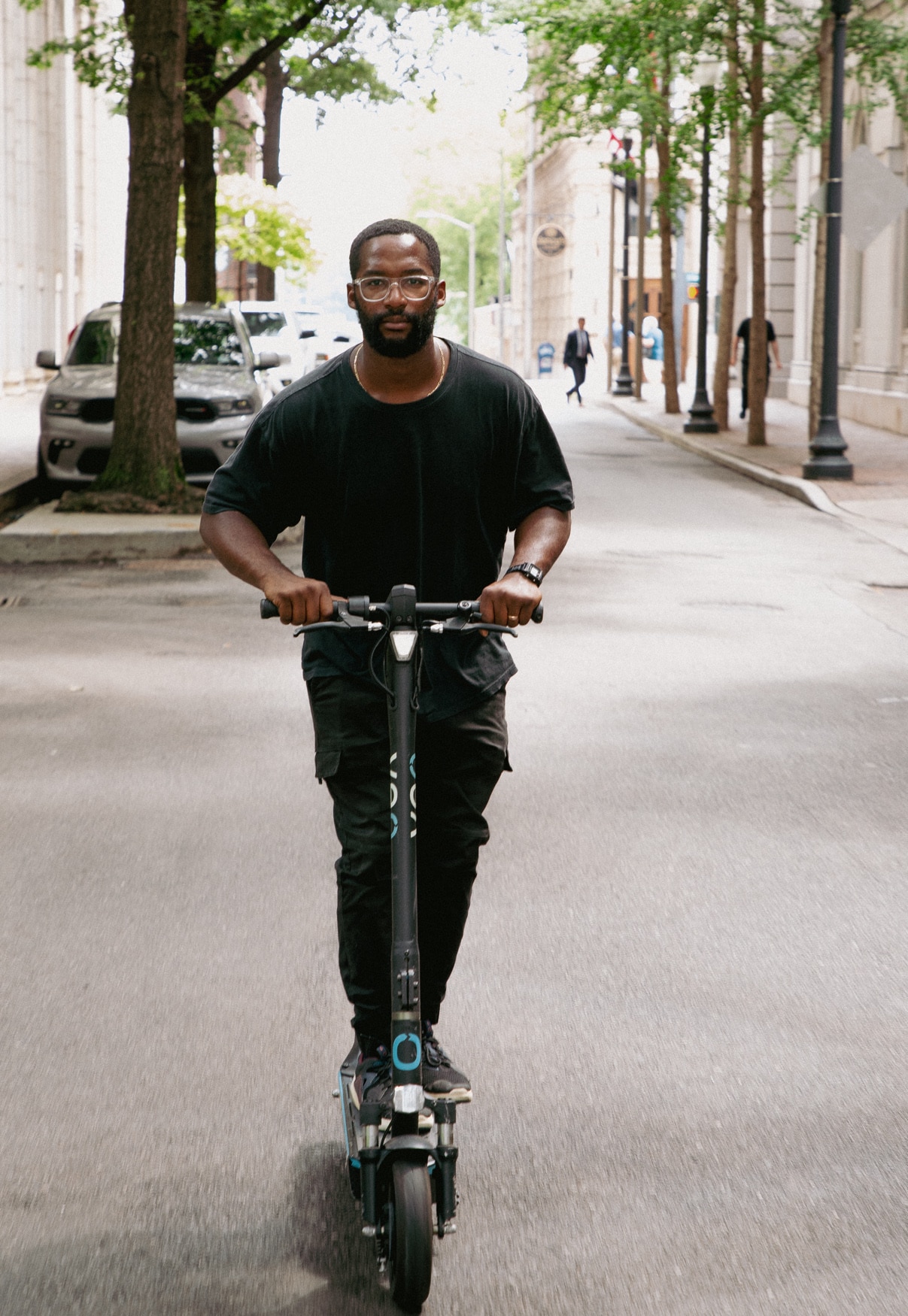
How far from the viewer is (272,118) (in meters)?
41.4

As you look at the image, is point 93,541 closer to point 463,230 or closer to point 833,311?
point 833,311

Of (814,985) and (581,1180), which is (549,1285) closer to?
(581,1180)

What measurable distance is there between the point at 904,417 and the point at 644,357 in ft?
111

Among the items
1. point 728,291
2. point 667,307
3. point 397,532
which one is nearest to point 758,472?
point 728,291

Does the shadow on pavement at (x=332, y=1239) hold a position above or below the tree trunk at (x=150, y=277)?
below

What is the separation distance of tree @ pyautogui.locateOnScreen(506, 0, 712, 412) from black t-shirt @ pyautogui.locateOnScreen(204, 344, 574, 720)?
890 inches

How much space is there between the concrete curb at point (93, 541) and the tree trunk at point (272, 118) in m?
24.3

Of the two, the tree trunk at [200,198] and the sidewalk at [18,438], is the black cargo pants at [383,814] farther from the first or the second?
the tree trunk at [200,198]

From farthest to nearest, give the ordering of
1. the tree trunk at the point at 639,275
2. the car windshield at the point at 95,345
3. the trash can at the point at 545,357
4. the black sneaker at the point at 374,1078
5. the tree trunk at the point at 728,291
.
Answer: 1. the trash can at the point at 545,357
2. the tree trunk at the point at 639,275
3. the tree trunk at the point at 728,291
4. the car windshield at the point at 95,345
5. the black sneaker at the point at 374,1078

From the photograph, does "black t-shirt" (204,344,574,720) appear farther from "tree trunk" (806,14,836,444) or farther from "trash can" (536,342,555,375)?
"trash can" (536,342,555,375)

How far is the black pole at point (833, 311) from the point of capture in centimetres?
2108

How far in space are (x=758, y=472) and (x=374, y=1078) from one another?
19.8m

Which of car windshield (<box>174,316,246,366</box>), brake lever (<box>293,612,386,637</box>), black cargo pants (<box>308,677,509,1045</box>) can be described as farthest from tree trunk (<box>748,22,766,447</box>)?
brake lever (<box>293,612,386,637</box>)

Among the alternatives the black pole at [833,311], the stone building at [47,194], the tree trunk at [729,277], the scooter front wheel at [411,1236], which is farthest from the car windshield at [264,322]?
the scooter front wheel at [411,1236]
